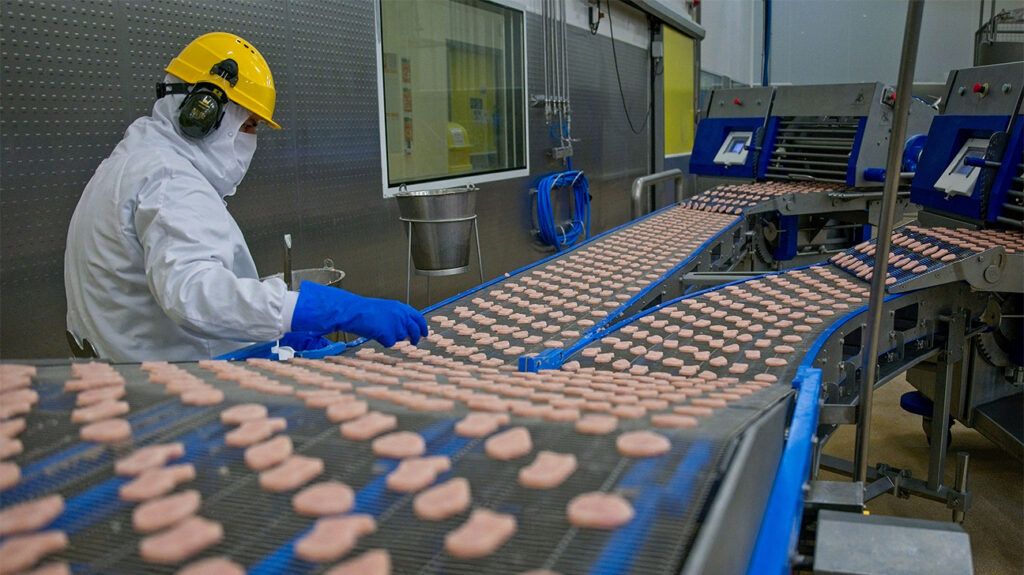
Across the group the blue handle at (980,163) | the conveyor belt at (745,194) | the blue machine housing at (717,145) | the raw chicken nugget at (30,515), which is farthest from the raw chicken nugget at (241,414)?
the blue machine housing at (717,145)

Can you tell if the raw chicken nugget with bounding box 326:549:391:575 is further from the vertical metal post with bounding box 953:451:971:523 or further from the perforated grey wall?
the vertical metal post with bounding box 953:451:971:523

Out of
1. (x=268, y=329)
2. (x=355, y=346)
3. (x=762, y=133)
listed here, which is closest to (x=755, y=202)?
(x=762, y=133)

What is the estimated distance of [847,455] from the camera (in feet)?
12.1

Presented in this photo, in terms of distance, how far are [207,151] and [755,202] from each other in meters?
3.30

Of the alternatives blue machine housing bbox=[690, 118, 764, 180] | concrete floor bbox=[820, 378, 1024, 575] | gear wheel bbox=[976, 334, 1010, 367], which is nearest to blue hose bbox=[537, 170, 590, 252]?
blue machine housing bbox=[690, 118, 764, 180]

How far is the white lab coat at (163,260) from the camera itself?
1686mm

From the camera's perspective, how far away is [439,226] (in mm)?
3650

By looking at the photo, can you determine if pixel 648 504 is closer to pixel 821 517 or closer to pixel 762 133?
pixel 821 517

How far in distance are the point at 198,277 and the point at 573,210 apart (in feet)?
17.4

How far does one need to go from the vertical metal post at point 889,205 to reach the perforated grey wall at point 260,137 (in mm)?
2516

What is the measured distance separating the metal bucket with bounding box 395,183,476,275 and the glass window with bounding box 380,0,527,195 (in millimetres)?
631

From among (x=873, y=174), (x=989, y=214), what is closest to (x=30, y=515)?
(x=989, y=214)

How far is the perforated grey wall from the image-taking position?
2.45 metres

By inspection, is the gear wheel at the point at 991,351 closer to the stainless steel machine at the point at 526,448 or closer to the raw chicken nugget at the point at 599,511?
the stainless steel machine at the point at 526,448
